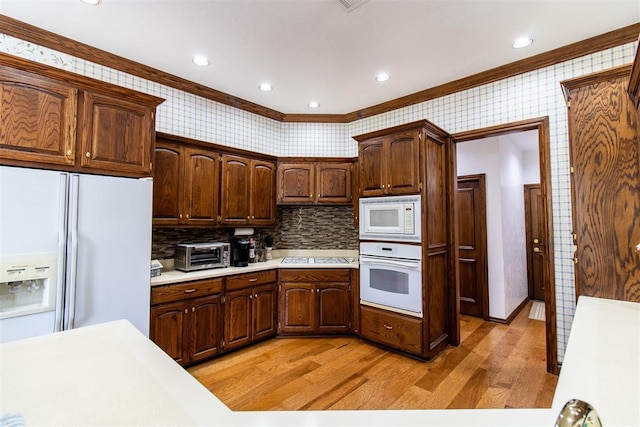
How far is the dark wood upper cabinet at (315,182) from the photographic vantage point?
379 cm

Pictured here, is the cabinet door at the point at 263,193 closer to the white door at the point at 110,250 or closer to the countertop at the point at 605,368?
the white door at the point at 110,250

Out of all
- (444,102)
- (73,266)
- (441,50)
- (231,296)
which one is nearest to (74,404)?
(73,266)

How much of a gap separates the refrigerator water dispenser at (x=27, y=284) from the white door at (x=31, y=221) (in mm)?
24

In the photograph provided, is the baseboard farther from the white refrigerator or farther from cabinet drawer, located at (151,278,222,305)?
the white refrigerator

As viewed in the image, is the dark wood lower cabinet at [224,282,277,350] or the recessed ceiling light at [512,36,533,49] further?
the dark wood lower cabinet at [224,282,277,350]

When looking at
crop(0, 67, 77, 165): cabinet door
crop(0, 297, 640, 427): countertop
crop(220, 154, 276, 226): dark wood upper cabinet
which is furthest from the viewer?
crop(220, 154, 276, 226): dark wood upper cabinet

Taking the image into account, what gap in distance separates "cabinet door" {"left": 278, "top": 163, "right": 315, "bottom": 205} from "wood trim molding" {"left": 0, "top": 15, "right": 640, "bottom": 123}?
831 millimetres

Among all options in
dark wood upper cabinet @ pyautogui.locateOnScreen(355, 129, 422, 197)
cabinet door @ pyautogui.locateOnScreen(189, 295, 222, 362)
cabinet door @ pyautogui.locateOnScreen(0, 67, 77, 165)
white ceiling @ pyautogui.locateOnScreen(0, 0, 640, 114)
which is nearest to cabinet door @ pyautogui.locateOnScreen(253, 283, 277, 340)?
cabinet door @ pyautogui.locateOnScreen(189, 295, 222, 362)

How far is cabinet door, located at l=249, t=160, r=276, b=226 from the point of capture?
139 inches

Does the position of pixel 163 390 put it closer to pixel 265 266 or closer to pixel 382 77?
pixel 265 266

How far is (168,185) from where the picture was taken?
2834mm

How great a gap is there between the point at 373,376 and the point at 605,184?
7.23 ft

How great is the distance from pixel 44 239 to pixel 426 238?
115 inches

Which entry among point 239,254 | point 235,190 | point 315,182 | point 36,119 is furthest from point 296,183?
point 36,119
